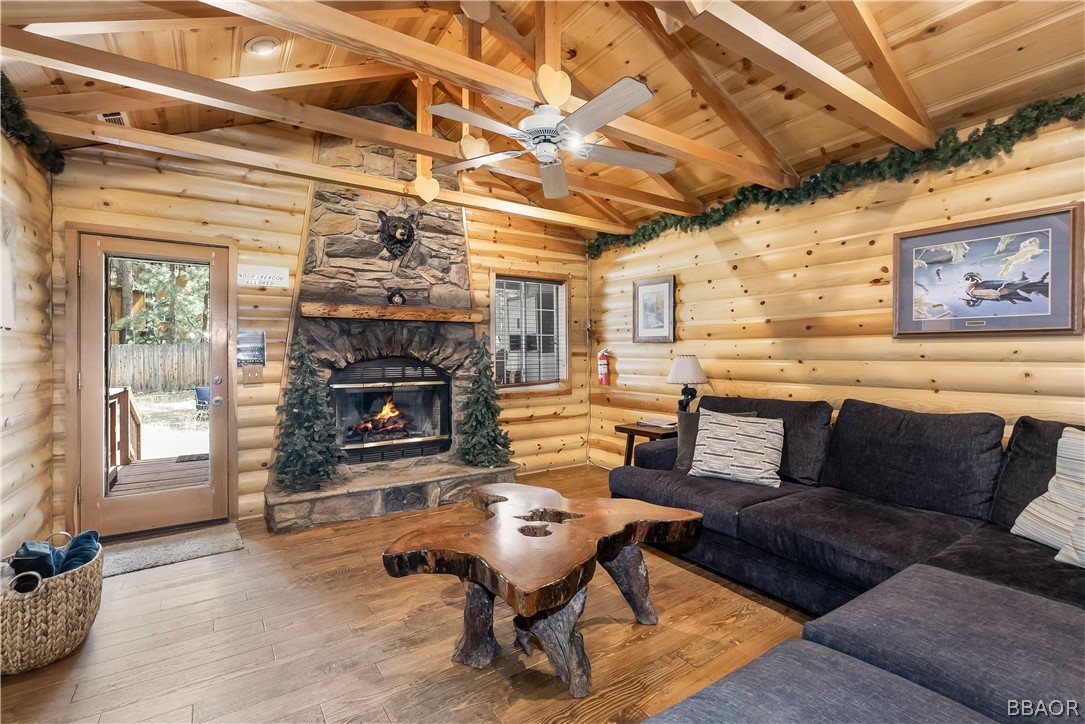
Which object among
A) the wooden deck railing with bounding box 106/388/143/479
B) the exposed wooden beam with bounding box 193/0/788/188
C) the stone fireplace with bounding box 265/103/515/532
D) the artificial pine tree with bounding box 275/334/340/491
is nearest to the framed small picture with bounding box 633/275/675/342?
the stone fireplace with bounding box 265/103/515/532

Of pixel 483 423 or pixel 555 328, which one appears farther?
pixel 555 328

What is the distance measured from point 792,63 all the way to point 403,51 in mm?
1750

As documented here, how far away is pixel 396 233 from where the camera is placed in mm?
4586

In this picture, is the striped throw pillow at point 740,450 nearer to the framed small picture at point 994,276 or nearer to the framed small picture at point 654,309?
the framed small picture at point 994,276

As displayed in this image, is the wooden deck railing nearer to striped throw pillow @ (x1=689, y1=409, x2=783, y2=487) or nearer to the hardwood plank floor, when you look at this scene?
the hardwood plank floor

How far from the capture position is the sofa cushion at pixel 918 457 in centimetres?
249

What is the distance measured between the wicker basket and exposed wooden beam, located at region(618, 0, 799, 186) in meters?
4.05

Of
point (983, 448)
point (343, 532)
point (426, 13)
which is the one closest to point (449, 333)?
point (343, 532)

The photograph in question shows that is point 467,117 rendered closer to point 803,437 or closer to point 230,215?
point 230,215

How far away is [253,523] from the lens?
393 centimetres

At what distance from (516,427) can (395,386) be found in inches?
55.6

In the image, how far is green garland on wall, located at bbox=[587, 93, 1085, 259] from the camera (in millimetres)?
2584

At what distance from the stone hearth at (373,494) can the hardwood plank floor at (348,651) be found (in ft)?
1.98

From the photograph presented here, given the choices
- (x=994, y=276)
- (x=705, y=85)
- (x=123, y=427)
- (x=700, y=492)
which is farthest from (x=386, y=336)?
(x=994, y=276)
